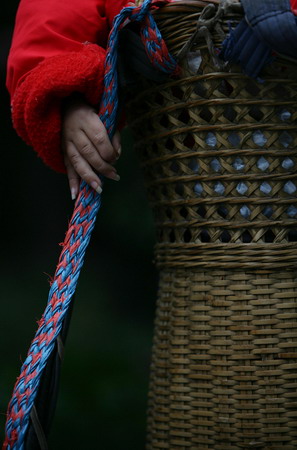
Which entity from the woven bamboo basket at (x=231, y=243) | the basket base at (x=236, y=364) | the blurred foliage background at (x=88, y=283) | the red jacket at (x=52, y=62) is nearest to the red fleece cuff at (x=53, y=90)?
the red jacket at (x=52, y=62)

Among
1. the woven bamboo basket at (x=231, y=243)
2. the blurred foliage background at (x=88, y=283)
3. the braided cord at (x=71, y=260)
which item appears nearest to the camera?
the braided cord at (x=71, y=260)

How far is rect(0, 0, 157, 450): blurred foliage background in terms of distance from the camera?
2230 mm

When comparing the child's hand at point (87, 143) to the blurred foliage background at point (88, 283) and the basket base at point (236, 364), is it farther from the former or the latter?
the blurred foliage background at point (88, 283)

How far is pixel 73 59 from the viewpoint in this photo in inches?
43.8

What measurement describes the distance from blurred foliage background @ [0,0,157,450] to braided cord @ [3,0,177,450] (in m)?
1.14

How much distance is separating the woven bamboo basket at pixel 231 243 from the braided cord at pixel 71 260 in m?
0.03

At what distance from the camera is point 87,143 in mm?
1138

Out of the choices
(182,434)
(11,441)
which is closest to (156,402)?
(182,434)

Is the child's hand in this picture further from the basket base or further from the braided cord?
the basket base

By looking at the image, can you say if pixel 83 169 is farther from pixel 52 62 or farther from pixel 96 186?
pixel 52 62

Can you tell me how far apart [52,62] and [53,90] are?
5 cm

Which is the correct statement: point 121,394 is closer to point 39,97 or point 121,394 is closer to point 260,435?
point 260,435

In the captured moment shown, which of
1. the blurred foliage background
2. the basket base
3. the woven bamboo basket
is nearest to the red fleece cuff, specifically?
the woven bamboo basket

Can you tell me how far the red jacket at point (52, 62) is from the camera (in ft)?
3.64
